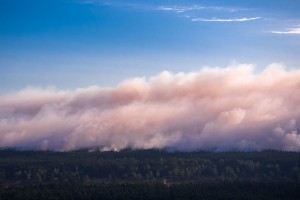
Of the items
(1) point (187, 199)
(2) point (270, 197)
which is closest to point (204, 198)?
(1) point (187, 199)

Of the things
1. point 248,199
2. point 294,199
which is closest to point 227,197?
point 248,199

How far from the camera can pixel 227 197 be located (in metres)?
200

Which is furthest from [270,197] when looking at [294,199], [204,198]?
[204,198]

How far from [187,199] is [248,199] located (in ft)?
81.5

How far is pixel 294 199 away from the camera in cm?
19800

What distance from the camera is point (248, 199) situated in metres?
196

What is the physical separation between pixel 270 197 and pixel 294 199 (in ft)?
31.8

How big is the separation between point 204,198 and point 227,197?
31.7 feet

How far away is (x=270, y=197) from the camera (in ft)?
654

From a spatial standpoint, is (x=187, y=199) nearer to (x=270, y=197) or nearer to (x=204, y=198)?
(x=204, y=198)

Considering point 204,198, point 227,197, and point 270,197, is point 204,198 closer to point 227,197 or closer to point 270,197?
point 227,197

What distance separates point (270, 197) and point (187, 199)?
3460 cm

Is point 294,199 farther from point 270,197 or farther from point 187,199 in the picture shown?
point 187,199

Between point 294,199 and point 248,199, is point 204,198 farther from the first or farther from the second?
point 294,199
